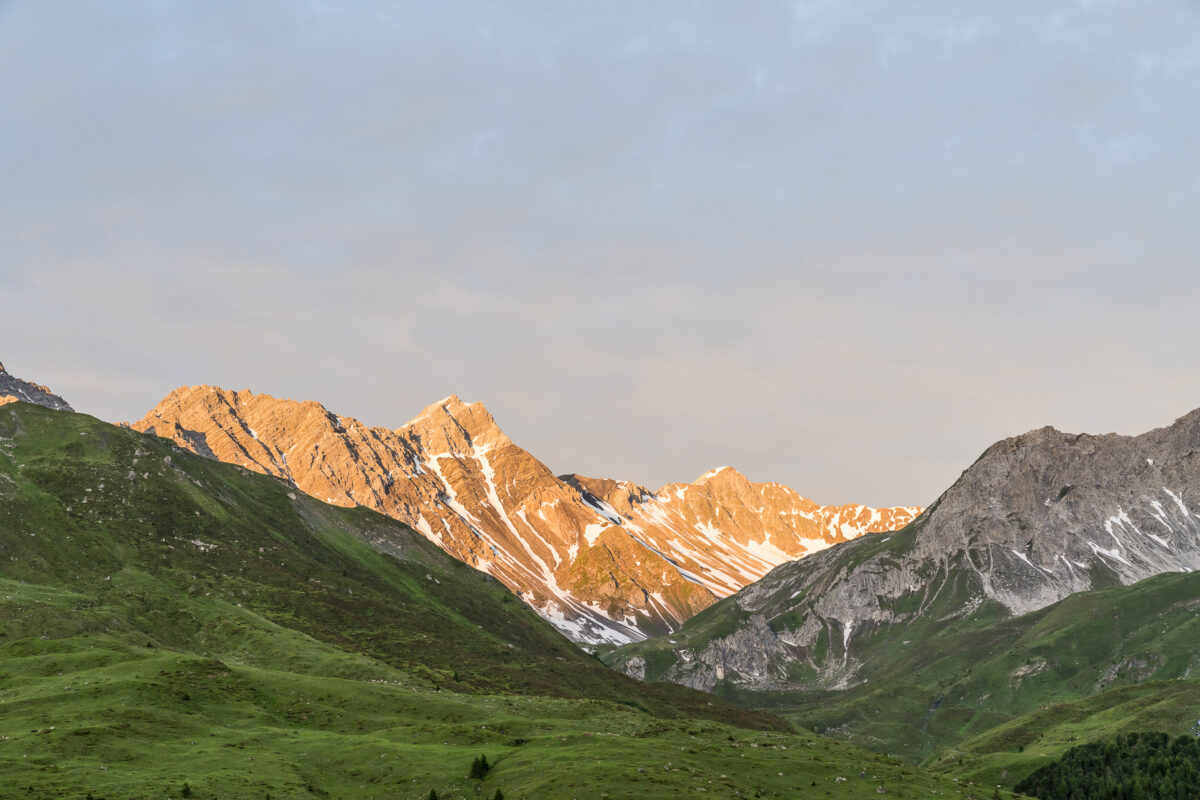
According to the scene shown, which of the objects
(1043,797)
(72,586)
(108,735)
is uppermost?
(72,586)

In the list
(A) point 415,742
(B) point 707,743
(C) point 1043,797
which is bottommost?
(C) point 1043,797

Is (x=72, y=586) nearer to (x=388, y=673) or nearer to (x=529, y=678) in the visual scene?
(x=388, y=673)

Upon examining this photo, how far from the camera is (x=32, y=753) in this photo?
7888cm

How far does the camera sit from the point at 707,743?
10619cm

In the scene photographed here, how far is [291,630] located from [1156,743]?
164m

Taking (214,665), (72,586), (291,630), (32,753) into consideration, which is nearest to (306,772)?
(32,753)

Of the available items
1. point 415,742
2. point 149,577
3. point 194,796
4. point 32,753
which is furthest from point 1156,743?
point 149,577

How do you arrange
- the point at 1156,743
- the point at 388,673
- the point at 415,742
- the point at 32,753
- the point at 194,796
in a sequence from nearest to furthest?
the point at 194,796, the point at 32,753, the point at 415,742, the point at 1156,743, the point at 388,673

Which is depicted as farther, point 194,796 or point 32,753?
point 32,753

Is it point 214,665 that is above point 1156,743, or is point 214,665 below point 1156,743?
above

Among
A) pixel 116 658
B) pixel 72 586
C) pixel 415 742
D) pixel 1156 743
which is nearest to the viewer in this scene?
pixel 415 742

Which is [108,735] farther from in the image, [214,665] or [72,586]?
[72,586]

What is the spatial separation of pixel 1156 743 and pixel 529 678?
401ft

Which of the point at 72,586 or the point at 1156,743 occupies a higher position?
the point at 72,586
